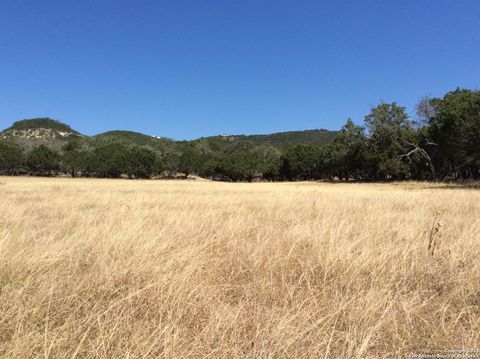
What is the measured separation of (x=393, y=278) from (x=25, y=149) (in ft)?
431

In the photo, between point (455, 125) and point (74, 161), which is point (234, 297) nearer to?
point (455, 125)

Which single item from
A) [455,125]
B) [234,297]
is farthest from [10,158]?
[234,297]

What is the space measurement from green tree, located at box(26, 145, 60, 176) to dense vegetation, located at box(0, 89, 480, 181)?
228 mm

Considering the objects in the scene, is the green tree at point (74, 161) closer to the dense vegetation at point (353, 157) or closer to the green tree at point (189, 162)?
the dense vegetation at point (353, 157)

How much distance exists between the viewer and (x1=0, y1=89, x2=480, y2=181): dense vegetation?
129 feet

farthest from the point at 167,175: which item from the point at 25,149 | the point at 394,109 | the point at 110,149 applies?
the point at 394,109

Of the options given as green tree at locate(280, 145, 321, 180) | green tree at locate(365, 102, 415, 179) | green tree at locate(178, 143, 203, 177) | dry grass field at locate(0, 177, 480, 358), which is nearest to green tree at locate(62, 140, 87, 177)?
green tree at locate(178, 143, 203, 177)

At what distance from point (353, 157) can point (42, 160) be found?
76484mm

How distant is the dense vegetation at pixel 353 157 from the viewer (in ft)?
129

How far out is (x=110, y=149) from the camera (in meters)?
97.8

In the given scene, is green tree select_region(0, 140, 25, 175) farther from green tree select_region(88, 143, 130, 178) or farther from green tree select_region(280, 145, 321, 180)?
green tree select_region(280, 145, 321, 180)

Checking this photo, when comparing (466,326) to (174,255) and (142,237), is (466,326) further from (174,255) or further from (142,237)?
(142,237)

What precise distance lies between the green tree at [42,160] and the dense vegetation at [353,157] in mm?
228

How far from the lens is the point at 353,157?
214 ft
